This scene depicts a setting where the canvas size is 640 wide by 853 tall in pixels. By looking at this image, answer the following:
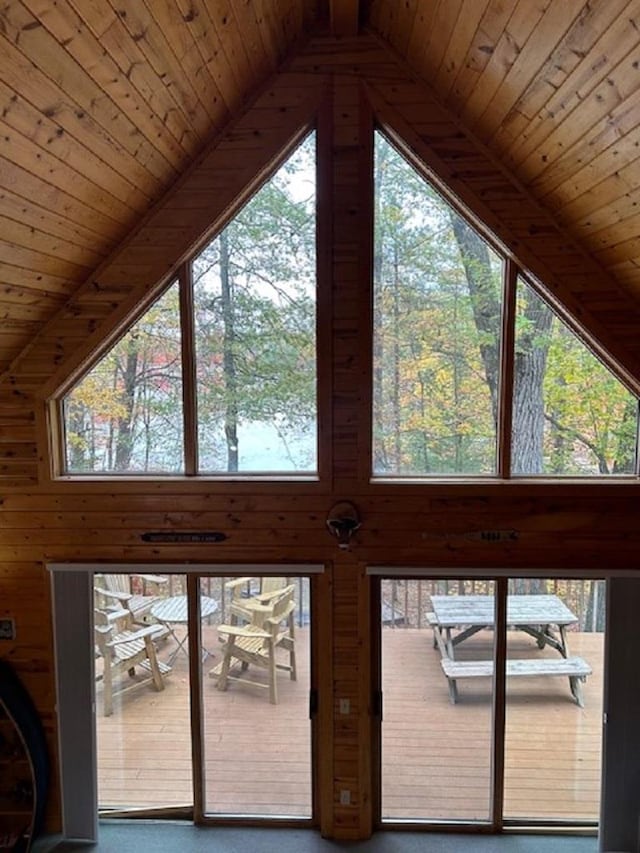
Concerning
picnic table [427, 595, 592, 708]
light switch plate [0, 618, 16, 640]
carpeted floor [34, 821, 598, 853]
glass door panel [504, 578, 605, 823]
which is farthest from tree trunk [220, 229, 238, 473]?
carpeted floor [34, 821, 598, 853]

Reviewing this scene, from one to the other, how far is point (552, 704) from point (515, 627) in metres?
0.65

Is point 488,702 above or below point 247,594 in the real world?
below

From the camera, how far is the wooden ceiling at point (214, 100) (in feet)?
7.39

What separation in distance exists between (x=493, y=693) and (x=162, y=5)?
4.65 metres

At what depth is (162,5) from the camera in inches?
95.3

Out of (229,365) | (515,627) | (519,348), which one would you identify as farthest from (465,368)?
(515,627)

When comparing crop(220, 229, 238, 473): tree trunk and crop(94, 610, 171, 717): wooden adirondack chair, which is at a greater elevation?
crop(220, 229, 238, 473): tree trunk

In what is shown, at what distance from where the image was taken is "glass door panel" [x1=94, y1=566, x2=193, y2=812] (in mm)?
4477

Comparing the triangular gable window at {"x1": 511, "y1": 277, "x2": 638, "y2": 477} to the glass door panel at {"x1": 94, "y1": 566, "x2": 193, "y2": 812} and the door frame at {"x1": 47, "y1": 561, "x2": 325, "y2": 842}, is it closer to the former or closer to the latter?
the door frame at {"x1": 47, "y1": 561, "x2": 325, "y2": 842}

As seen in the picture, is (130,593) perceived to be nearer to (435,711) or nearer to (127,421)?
(127,421)

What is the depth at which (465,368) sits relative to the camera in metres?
4.22

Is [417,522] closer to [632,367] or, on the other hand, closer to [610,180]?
[632,367]

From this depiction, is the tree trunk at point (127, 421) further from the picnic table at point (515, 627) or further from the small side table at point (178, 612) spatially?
the picnic table at point (515, 627)

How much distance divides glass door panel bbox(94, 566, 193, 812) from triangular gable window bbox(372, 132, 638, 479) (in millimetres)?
2026
